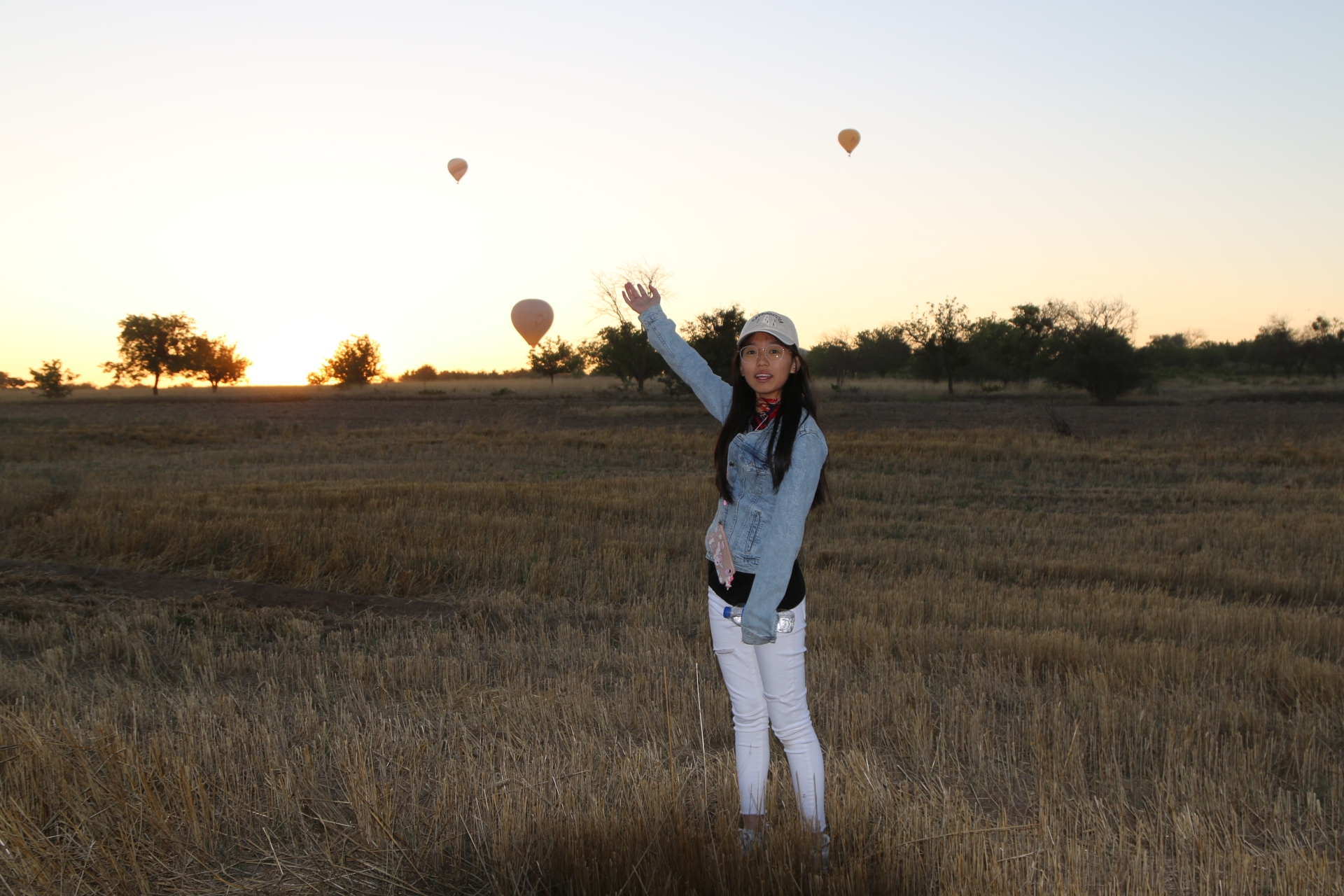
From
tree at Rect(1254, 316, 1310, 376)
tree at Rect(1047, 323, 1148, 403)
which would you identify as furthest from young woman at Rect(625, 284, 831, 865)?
tree at Rect(1254, 316, 1310, 376)

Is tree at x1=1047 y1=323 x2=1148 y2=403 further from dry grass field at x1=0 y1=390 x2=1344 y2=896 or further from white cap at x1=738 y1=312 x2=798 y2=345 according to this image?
white cap at x1=738 y1=312 x2=798 y2=345

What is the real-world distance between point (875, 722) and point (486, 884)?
2.69 m

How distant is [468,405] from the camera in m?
54.7

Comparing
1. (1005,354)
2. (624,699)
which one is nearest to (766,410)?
(624,699)

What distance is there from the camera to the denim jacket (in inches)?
126

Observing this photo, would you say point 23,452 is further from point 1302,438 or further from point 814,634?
point 1302,438

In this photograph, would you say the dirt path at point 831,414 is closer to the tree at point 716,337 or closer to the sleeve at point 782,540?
the tree at point 716,337

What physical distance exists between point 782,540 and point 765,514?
191 millimetres

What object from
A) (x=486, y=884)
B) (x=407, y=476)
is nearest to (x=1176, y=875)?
(x=486, y=884)

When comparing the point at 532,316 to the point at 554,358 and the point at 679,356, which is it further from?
the point at 554,358

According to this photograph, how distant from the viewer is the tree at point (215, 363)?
3457 inches

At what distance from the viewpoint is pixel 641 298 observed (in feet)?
14.1

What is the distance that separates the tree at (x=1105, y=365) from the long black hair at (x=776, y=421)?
176ft

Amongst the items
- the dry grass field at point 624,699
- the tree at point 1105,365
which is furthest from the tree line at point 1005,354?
the dry grass field at point 624,699
